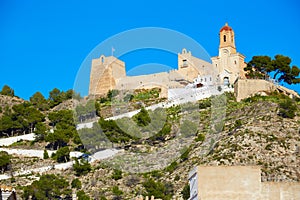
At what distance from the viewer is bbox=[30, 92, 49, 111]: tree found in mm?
92688

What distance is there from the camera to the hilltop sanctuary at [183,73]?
79.1 meters

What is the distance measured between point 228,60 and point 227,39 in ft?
8.81

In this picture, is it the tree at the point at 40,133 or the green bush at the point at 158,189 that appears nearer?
the green bush at the point at 158,189

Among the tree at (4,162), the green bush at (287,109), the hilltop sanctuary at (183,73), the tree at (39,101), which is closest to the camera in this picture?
the green bush at (287,109)

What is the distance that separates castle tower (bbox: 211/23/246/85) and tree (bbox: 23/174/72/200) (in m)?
23.6

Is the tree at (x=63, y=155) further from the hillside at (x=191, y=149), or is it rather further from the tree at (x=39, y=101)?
the tree at (x=39, y=101)

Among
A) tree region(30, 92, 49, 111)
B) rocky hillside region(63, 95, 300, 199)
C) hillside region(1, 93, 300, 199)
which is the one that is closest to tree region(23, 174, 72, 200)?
hillside region(1, 93, 300, 199)

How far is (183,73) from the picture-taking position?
84.7 meters

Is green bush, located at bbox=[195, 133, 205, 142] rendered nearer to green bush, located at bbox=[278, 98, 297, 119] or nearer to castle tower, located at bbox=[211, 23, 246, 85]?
green bush, located at bbox=[278, 98, 297, 119]

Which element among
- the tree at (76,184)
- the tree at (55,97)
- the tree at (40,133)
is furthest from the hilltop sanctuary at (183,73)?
the tree at (76,184)

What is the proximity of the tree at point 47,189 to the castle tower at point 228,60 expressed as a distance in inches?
931

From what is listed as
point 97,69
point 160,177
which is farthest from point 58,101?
point 160,177

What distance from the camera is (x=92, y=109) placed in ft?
270

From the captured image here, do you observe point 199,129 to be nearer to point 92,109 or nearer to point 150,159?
point 150,159
